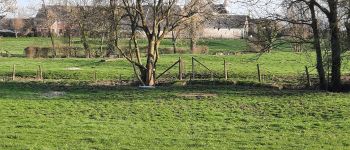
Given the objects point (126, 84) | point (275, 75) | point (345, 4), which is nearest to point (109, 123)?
point (345, 4)

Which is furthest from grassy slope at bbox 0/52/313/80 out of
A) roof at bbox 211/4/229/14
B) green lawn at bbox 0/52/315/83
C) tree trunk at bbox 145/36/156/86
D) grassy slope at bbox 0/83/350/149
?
grassy slope at bbox 0/83/350/149

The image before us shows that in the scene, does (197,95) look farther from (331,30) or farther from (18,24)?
(18,24)

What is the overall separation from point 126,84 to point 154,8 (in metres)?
5.10

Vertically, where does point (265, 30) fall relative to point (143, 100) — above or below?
above

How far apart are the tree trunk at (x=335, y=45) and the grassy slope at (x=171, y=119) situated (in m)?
3.01

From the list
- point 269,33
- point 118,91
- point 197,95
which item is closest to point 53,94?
point 118,91

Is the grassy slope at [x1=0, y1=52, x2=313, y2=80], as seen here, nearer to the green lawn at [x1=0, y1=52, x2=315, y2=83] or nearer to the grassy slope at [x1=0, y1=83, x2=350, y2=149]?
the green lawn at [x1=0, y1=52, x2=315, y2=83]

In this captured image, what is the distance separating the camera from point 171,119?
701 inches

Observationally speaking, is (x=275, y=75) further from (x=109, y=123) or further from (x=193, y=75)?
(x=109, y=123)

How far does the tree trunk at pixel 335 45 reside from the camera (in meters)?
25.6

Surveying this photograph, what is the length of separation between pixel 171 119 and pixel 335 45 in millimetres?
12545

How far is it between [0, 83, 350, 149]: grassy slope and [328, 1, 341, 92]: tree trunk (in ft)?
9.89

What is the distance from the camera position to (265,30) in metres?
28.5

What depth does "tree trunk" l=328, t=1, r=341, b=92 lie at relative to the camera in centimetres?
2559
